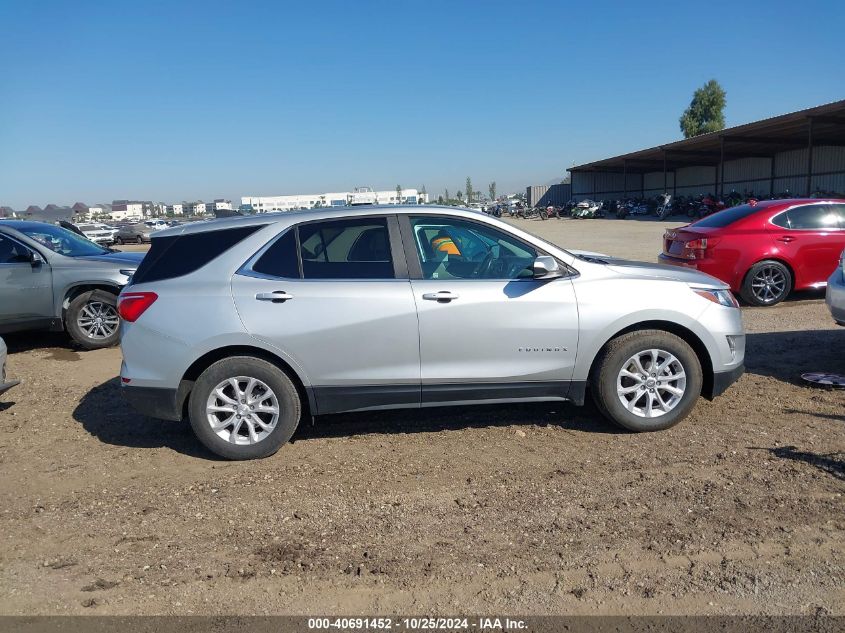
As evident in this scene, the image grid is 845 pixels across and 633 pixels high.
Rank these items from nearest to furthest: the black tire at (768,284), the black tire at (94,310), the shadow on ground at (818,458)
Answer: the shadow on ground at (818,458) < the black tire at (94,310) < the black tire at (768,284)

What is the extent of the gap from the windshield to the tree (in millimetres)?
76184

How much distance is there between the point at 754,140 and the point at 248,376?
40004 millimetres

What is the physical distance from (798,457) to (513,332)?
200cm

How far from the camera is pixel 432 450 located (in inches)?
189

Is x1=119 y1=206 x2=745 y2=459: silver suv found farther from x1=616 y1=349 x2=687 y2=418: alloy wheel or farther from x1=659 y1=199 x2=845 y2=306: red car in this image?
x1=659 y1=199 x2=845 y2=306: red car

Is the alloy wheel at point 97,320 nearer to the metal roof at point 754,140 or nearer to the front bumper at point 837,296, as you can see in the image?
the front bumper at point 837,296

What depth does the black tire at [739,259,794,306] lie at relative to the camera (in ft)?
32.2

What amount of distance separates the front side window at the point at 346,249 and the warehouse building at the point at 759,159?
27453 mm

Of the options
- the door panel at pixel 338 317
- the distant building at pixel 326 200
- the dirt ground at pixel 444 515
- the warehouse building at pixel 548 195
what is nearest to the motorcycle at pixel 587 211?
the warehouse building at pixel 548 195

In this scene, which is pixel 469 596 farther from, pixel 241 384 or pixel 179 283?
pixel 179 283

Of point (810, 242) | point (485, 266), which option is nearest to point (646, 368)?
point (485, 266)

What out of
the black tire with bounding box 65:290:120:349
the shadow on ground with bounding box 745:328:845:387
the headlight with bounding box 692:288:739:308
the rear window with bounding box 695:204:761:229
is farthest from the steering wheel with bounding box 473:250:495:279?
the rear window with bounding box 695:204:761:229

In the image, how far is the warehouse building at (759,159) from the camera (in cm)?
3203

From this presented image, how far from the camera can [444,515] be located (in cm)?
383
